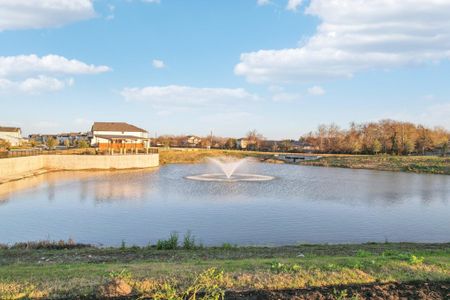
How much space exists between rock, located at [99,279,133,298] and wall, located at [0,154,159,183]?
38.6m

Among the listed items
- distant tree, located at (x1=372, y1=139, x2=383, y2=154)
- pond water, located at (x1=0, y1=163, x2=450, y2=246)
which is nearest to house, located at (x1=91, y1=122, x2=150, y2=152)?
pond water, located at (x1=0, y1=163, x2=450, y2=246)

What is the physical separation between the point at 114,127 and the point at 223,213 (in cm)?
6948

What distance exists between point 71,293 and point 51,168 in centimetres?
5030

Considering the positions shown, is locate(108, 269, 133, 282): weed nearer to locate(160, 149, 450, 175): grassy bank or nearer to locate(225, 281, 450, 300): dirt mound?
locate(225, 281, 450, 300): dirt mound

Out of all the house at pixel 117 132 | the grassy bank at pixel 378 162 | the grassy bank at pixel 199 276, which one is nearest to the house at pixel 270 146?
the grassy bank at pixel 378 162

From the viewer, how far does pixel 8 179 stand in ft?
127

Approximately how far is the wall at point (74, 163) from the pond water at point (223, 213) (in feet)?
18.7

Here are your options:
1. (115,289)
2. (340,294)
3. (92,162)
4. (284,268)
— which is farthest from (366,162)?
(115,289)

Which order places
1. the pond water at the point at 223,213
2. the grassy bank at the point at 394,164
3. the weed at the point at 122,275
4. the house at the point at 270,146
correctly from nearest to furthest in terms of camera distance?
the weed at the point at 122,275 < the pond water at the point at 223,213 < the grassy bank at the point at 394,164 < the house at the point at 270,146

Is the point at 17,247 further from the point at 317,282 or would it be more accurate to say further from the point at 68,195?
the point at 68,195

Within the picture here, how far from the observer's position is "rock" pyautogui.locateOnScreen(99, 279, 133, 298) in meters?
7.43

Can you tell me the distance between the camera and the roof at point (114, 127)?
86600 mm

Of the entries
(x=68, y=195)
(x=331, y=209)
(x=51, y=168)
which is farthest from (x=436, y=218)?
(x=51, y=168)

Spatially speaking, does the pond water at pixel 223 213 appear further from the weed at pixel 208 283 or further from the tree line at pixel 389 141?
the tree line at pixel 389 141
